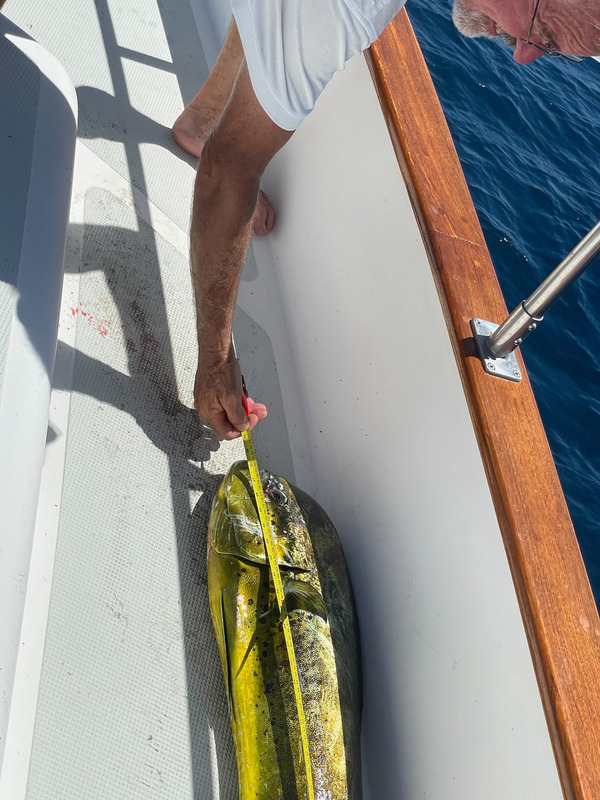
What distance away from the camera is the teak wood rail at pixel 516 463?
3.91ft

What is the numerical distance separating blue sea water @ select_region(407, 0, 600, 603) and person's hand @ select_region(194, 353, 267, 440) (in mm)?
2352

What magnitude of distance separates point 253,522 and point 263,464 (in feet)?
1.02

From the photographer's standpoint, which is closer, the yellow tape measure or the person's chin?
the person's chin

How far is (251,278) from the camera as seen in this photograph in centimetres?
237

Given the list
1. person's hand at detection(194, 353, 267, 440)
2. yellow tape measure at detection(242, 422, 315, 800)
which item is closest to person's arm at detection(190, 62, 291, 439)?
person's hand at detection(194, 353, 267, 440)

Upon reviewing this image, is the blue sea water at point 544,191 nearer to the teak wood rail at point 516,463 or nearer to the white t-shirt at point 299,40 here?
the teak wood rail at point 516,463

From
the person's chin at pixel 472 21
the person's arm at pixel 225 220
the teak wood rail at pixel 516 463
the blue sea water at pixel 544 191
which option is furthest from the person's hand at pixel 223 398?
the blue sea water at pixel 544 191

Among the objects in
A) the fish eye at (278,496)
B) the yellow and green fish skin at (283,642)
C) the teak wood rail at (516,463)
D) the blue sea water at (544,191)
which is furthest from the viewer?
the blue sea water at (544,191)

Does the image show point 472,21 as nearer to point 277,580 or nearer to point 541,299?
point 541,299

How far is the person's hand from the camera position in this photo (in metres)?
1.65

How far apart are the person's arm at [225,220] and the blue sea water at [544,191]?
2512 millimetres

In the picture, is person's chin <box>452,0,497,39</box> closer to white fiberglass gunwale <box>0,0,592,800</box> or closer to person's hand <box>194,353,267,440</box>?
white fiberglass gunwale <box>0,0,592,800</box>

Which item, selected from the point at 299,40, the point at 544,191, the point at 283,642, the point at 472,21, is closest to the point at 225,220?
the point at 299,40

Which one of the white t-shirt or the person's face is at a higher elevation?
the person's face
